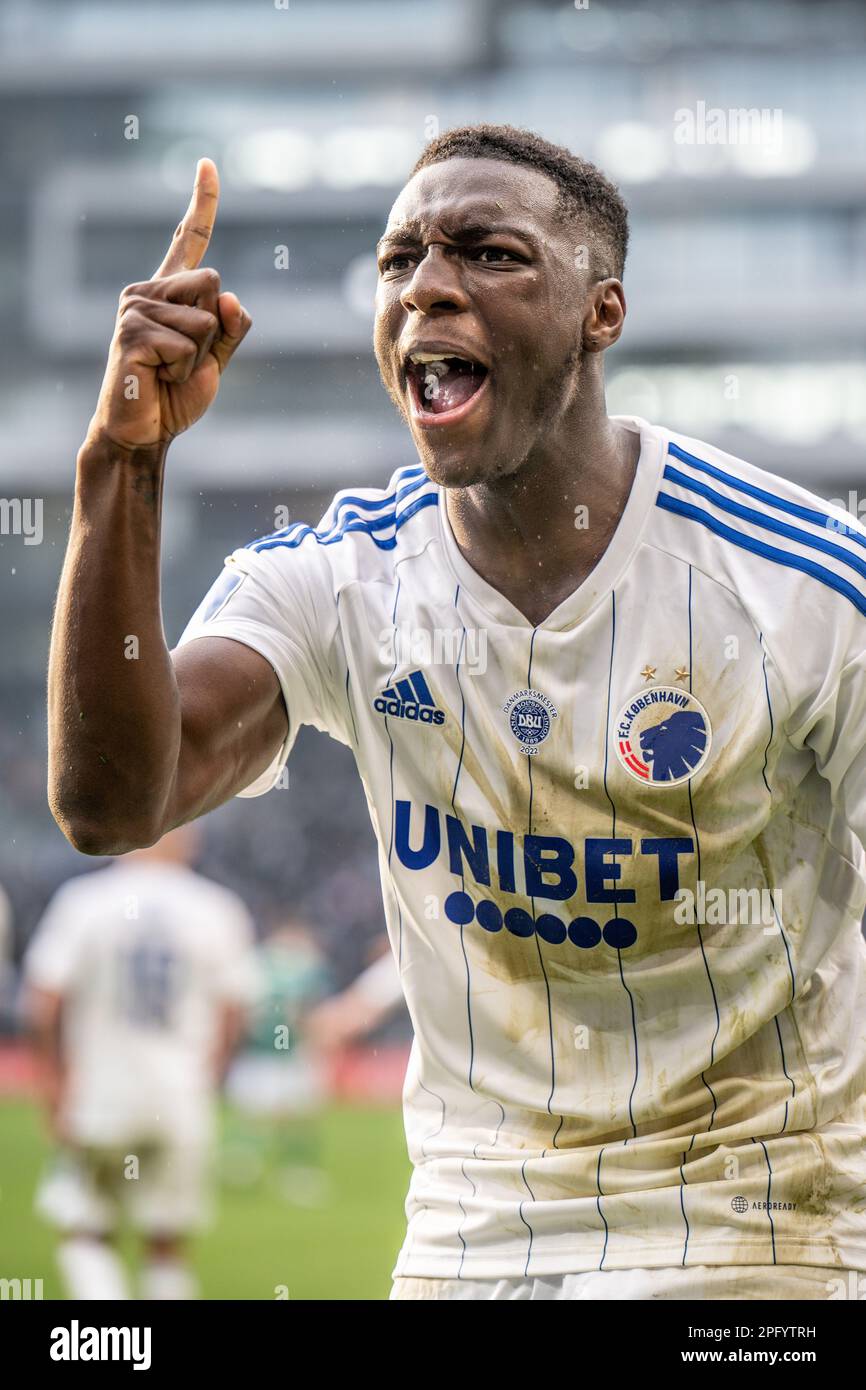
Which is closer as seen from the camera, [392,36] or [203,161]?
[203,161]

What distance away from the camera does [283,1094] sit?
1050 cm

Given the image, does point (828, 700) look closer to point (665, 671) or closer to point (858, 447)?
point (665, 671)

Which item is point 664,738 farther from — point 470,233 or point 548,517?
point 470,233

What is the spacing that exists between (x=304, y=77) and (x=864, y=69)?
11771 millimetres

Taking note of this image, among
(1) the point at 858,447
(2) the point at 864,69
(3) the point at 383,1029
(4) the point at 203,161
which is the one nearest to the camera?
(4) the point at 203,161

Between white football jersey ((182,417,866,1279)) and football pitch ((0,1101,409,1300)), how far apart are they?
201 inches

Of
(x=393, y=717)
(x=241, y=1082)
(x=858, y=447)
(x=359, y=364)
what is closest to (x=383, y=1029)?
(x=241, y=1082)

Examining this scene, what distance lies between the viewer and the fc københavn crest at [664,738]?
94.8 inches

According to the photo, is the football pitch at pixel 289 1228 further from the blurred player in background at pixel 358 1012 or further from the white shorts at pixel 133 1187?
the blurred player in background at pixel 358 1012

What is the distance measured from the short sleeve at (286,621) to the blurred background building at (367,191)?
24037 mm

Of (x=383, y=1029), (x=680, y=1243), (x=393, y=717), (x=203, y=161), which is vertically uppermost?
(x=203, y=161)

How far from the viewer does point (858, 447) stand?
28594 millimetres

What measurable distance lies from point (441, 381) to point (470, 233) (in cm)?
23
